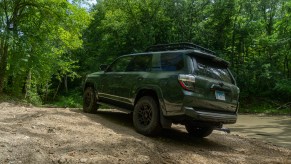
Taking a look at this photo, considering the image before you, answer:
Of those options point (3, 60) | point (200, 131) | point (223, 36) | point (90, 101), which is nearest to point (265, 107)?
point (223, 36)

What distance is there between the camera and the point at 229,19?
75.4 ft

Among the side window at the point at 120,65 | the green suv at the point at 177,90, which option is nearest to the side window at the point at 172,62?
the green suv at the point at 177,90

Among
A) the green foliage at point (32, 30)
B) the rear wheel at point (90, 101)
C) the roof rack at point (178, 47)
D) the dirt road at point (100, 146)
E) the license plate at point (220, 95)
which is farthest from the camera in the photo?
the green foliage at point (32, 30)

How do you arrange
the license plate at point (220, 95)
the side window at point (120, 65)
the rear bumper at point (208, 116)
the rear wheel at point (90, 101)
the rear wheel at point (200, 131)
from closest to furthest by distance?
the rear bumper at point (208, 116)
the license plate at point (220, 95)
the rear wheel at point (200, 131)
the side window at point (120, 65)
the rear wheel at point (90, 101)

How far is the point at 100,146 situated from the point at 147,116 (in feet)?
5.49

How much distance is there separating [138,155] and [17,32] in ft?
34.9

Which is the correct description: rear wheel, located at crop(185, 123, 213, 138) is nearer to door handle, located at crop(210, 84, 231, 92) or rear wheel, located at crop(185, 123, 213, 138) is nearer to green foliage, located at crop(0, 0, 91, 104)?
door handle, located at crop(210, 84, 231, 92)

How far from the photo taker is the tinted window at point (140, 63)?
658 cm

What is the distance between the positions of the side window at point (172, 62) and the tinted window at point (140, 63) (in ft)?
1.62

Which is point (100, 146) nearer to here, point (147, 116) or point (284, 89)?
point (147, 116)

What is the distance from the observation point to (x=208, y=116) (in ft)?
17.4

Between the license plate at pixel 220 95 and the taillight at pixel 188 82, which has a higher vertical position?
the taillight at pixel 188 82

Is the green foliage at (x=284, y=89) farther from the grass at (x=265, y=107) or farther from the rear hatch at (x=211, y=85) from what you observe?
the rear hatch at (x=211, y=85)

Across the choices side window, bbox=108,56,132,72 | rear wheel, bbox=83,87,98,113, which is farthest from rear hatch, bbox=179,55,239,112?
rear wheel, bbox=83,87,98,113
